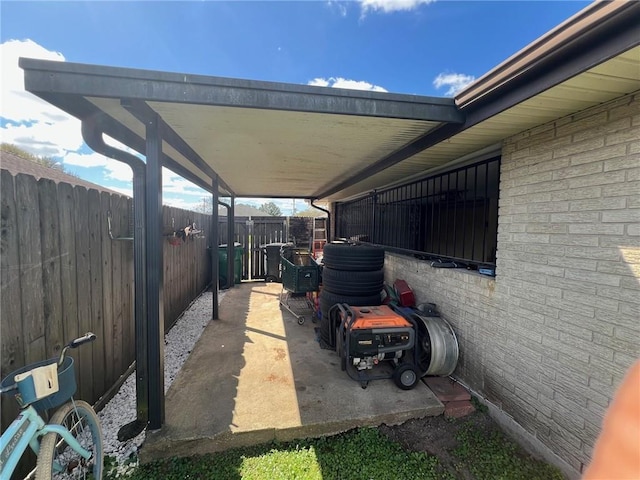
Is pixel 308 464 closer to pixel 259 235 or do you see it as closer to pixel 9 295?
pixel 9 295

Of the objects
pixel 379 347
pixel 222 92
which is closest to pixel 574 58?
pixel 222 92

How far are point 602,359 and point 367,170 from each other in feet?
10.7

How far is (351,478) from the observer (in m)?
1.86

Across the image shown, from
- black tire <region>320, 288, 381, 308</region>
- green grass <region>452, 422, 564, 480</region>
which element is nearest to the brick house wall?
green grass <region>452, 422, 564, 480</region>

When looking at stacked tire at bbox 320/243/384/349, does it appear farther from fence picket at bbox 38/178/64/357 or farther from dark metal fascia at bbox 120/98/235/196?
fence picket at bbox 38/178/64/357

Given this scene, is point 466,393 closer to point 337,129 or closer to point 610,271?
point 610,271

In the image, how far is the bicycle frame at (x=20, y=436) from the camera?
1224 mm

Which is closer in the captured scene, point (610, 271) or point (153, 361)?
point (610, 271)

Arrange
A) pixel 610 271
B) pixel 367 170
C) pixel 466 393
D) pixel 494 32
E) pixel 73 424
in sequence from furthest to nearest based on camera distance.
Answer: pixel 494 32 → pixel 367 170 → pixel 466 393 → pixel 73 424 → pixel 610 271

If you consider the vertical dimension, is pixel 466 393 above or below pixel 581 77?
below

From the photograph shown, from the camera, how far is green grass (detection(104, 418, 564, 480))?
1.89m

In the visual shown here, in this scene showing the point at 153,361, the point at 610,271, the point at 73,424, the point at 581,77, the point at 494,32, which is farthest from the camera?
the point at 494,32

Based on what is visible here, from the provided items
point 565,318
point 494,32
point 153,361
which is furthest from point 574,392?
point 494,32

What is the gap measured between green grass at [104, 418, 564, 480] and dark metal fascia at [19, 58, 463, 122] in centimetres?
255
